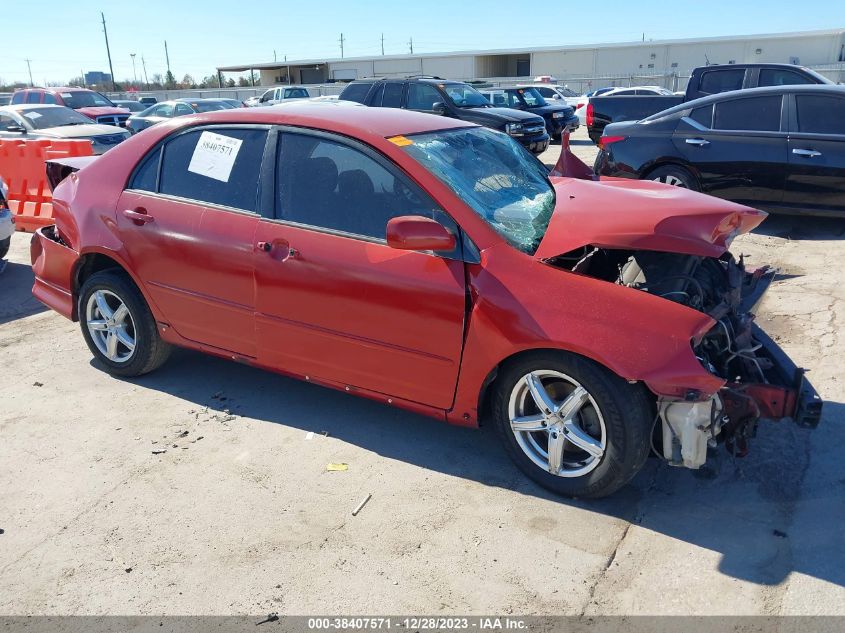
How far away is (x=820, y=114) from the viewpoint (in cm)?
763

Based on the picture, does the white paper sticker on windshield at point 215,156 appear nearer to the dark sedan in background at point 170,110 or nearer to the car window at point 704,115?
the car window at point 704,115

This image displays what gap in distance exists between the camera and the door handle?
4340 millimetres

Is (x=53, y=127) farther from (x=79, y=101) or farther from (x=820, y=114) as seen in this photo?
(x=820, y=114)

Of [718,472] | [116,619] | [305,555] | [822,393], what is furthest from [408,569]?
[822,393]

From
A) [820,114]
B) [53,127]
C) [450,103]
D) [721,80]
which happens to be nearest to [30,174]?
[53,127]

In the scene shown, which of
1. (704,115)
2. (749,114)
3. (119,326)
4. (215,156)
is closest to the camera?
(215,156)

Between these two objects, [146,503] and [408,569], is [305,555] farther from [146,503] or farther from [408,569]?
[146,503]

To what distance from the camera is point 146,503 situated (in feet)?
11.4

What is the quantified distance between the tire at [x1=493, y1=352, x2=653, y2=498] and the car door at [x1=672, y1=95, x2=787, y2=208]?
569 cm

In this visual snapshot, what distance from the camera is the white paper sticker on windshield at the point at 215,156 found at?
4148 mm

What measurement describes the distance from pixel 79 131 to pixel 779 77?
13.1m

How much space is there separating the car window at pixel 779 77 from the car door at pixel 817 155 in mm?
4407

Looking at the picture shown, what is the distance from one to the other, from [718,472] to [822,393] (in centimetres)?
125

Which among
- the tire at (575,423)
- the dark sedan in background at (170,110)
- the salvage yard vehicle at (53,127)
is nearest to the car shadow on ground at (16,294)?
the tire at (575,423)
